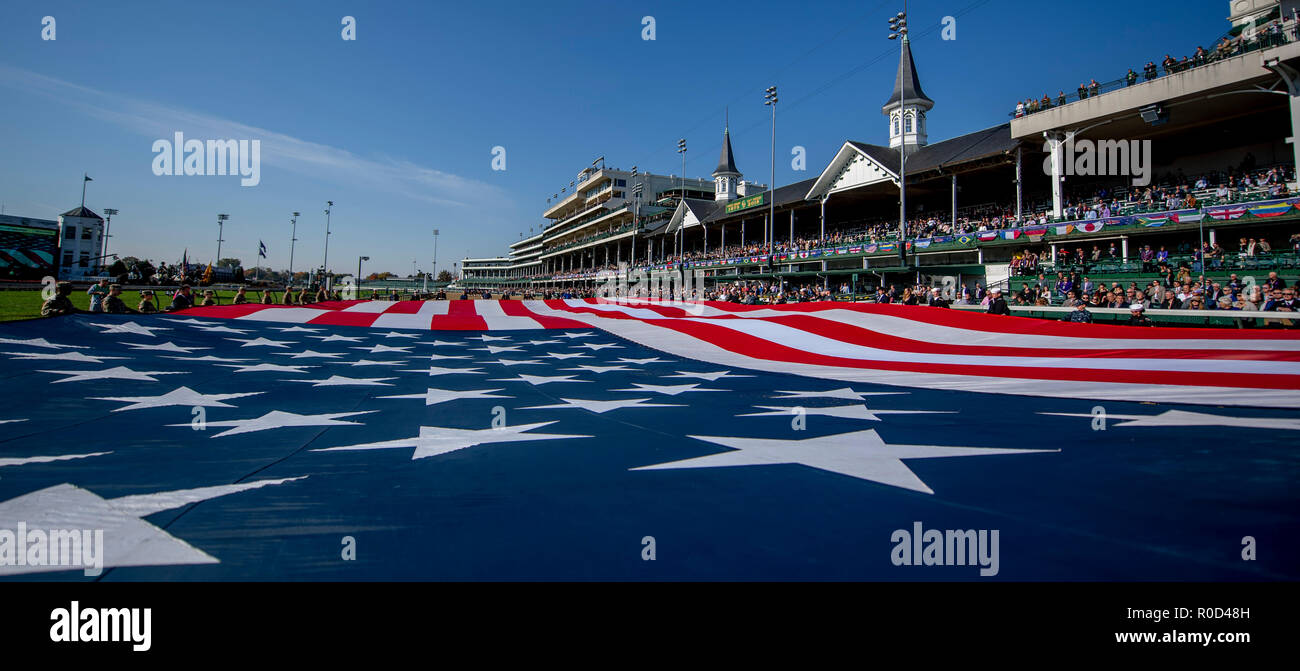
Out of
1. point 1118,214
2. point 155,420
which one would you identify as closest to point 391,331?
point 155,420

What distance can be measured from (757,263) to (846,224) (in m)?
7.19

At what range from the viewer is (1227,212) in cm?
1753

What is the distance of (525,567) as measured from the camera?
206cm

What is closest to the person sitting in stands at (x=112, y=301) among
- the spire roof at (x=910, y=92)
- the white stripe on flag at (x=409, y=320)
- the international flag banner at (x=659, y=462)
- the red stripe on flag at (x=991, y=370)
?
the international flag banner at (x=659, y=462)

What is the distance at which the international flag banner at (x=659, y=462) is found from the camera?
214 centimetres

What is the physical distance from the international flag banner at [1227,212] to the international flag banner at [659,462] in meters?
14.4

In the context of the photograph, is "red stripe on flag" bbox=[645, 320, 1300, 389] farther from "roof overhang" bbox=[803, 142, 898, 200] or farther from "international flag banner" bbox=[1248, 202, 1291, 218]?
"roof overhang" bbox=[803, 142, 898, 200]

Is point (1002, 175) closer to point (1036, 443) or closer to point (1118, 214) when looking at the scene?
point (1118, 214)

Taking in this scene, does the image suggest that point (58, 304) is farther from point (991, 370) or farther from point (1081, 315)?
point (1081, 315)

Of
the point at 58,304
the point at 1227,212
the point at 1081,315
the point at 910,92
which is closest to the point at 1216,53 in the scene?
the point at 1227,212

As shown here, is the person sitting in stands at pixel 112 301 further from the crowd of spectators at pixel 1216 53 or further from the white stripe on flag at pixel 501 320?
the crowd of spectators at pixel 1216 53

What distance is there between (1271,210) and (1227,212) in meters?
1.02
